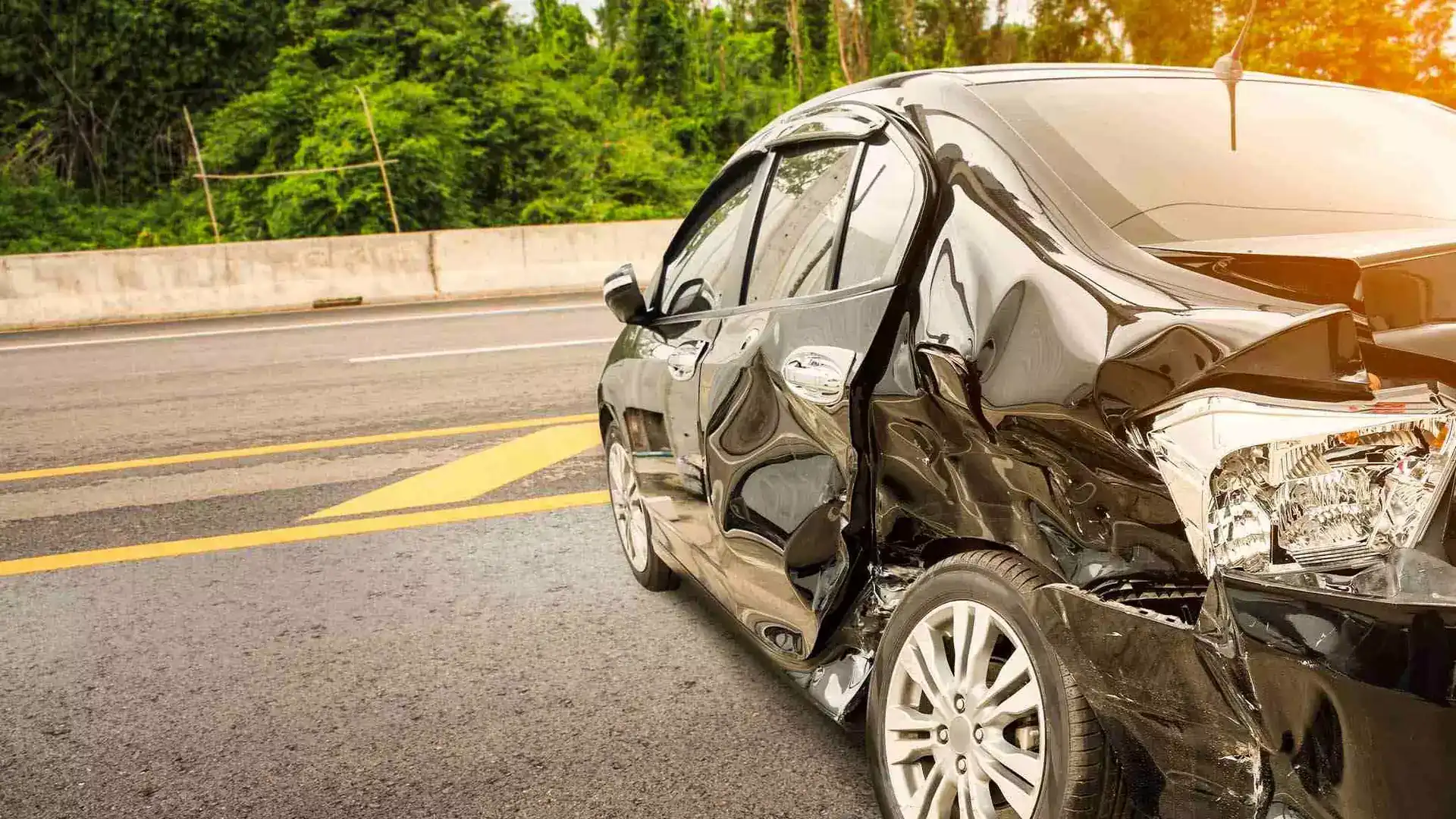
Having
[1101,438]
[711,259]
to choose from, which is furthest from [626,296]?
[1101,438]

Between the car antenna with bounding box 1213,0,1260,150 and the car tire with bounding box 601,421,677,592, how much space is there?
6.94ft

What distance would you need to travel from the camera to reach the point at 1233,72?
8.43ft

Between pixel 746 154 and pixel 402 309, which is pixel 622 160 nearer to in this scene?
pixel 402 309

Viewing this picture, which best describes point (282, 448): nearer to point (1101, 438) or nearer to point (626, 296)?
point (626, 296)

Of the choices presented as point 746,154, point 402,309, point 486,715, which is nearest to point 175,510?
point 486,715

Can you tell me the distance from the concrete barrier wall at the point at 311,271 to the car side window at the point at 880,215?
45.6 feet

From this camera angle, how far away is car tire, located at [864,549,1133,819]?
1.76 metres

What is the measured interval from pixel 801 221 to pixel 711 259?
23.6 inches

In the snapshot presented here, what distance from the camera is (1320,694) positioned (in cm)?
140

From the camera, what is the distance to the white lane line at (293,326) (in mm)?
12094

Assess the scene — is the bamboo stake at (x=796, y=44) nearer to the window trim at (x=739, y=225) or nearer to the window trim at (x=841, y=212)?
the window trim at (x=739, y=225)

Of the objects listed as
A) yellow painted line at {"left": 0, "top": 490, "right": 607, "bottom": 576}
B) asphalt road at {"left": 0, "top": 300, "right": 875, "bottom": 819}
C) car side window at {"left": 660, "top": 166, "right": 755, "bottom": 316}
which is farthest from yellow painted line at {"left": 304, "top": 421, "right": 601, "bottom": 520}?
car side window at {"left": 660, "top": 166, "right": 755, "bottom": 316}

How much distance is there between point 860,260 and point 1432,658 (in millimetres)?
1378

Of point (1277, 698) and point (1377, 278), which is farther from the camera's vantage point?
point (1377, 278)
